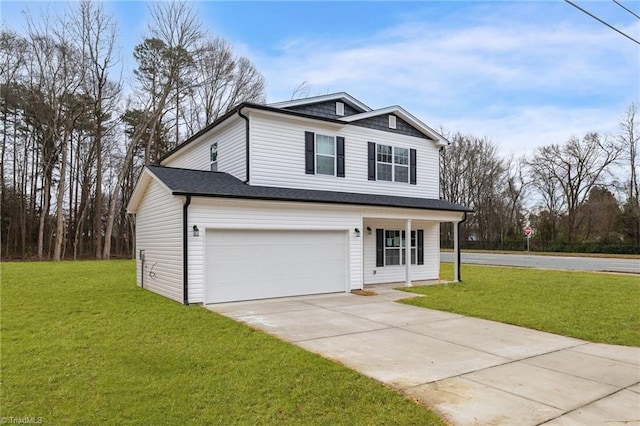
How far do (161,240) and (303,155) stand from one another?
489 cm

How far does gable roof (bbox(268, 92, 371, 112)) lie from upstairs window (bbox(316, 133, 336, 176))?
133cm

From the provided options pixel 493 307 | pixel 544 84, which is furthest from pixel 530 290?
pixel 544 84

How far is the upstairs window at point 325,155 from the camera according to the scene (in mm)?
13227

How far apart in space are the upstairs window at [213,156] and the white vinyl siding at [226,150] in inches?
4.2

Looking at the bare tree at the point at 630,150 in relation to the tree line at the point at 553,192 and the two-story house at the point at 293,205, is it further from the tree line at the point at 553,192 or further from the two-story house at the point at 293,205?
the two-story house at the point at 293,205

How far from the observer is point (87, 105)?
26.5 m

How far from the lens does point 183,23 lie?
27.3m

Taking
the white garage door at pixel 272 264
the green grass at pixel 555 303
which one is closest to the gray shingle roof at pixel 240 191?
the white garage door at pixel 272 264

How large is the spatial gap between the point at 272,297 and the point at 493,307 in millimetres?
5628

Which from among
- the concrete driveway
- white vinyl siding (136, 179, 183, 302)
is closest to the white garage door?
white vinyl siding (136, 179, 183, 302)

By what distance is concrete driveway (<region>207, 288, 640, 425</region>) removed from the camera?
13.3 ft

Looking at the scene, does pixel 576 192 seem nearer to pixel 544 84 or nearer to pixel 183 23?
pixel 544 84

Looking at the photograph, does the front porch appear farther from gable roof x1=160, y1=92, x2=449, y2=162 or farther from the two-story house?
gable roof x1=160, y1=92, x2=449, y2=162

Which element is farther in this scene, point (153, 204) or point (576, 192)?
point (576, 192)
